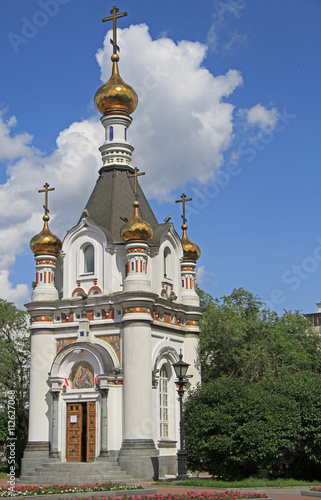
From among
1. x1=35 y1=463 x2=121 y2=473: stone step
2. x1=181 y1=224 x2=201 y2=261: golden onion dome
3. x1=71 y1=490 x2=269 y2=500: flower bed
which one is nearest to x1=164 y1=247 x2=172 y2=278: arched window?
x1=181 y1=224 x2=201 y2=261: golden onion dome

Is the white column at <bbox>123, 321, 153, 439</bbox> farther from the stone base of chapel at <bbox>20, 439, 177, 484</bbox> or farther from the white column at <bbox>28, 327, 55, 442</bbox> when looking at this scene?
the white column at <bbox>28, 327, 55, 442</bbox>

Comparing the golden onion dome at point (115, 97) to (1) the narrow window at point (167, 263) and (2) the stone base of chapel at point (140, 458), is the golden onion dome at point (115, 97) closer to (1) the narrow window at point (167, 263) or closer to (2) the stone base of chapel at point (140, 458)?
(1) the narrow window at point (167, 263)

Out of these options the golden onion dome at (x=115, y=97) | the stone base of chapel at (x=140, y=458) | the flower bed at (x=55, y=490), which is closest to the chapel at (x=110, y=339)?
the stone base of chapel at (x=140, y=458)

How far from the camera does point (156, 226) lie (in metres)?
25.9

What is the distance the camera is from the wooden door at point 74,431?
22.4 meters

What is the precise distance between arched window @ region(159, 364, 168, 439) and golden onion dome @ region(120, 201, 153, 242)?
4.73m

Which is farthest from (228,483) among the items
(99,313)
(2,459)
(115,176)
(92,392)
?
(2,459)

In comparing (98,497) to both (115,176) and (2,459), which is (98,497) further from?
(2,459)

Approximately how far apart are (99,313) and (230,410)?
6025 mm

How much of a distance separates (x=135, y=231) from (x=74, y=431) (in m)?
7.02

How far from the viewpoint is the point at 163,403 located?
2358 cm

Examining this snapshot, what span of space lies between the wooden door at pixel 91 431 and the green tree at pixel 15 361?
6004mm

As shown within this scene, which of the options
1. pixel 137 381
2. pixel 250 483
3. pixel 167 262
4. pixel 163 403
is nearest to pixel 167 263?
pixel 167 262

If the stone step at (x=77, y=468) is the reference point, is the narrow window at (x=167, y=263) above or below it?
above
